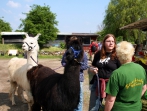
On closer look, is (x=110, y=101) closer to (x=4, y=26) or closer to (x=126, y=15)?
(x=126, y=15)

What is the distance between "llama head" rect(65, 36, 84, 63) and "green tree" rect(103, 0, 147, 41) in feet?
73.5

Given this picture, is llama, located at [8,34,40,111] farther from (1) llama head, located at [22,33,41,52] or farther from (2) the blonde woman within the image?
(2) the blonde woman

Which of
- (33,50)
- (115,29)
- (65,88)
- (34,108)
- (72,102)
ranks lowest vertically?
(34,108)

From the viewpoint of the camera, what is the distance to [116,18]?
25.4m

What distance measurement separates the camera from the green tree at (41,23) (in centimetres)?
2588

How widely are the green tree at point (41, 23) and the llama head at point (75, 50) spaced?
23.6m

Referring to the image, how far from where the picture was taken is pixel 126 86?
1.93 meters

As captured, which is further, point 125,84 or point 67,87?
point 67,87

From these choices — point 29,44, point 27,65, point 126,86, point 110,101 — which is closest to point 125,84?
point 126,86

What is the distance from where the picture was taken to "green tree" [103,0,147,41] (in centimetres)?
2420

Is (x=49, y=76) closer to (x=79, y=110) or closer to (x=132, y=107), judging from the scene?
(x=79, y=110)

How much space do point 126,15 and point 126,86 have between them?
23966 millimetres

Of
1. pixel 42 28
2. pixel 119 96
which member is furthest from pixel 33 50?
pixel 42 28

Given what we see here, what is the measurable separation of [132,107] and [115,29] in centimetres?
2460
